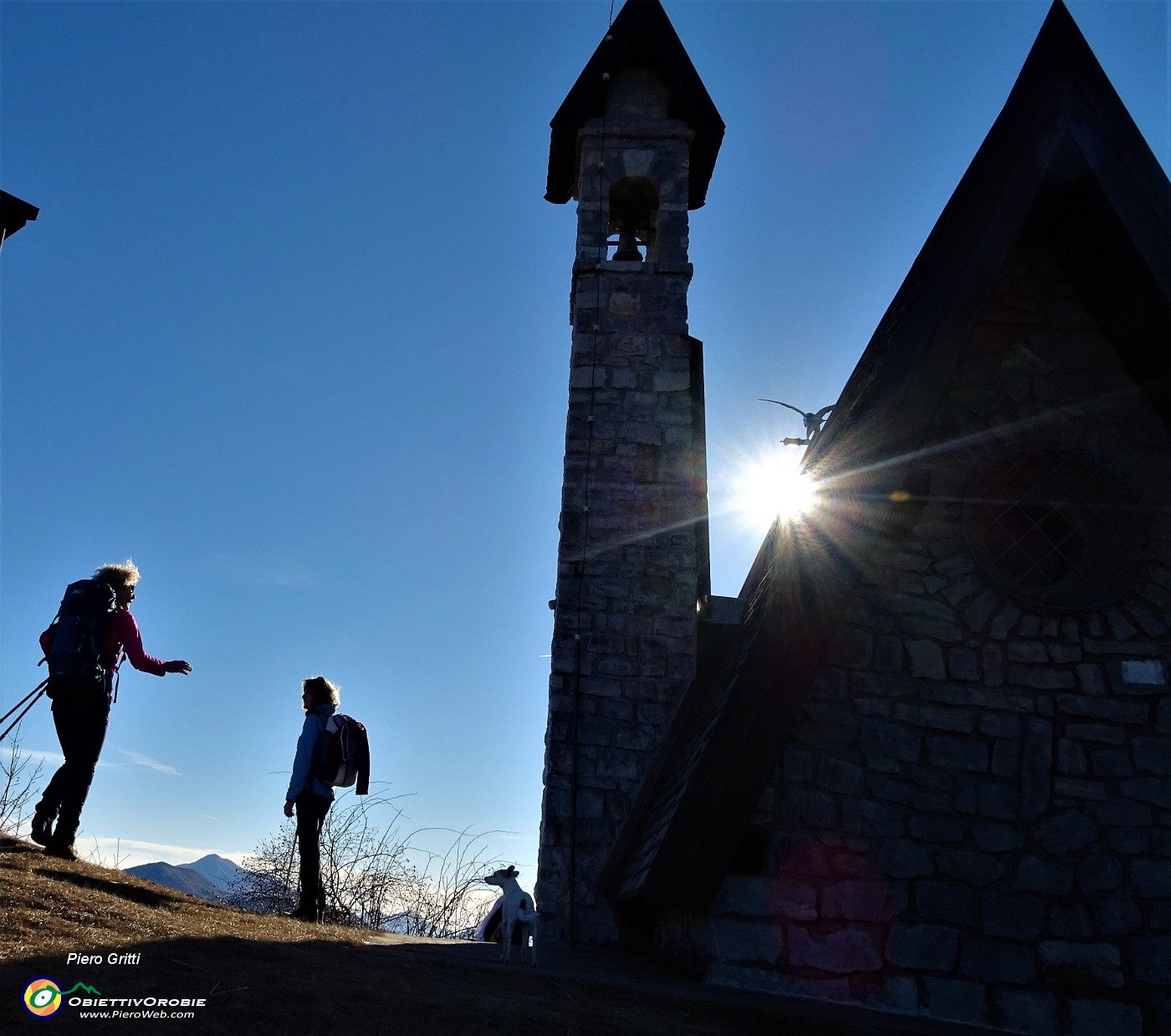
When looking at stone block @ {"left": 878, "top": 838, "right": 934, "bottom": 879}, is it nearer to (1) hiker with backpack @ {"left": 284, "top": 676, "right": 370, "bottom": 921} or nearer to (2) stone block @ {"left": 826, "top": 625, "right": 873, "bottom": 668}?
(2) stone block @ {"left": 826, "top": 625, "right": 873, "bottom": 668}

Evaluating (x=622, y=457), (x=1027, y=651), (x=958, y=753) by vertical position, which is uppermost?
(x=622, y=457)

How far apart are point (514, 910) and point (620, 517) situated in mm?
4244

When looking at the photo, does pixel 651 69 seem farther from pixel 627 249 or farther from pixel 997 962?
pixel 997 962

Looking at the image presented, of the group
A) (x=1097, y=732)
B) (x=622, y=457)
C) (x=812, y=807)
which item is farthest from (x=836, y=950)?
(x=622, y=457)

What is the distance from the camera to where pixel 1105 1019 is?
16.4 ft

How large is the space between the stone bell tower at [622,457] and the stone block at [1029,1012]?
12.4ft

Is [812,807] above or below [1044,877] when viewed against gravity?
above

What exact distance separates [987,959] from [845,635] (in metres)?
1.61

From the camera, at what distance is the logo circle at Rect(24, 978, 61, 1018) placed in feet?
11.7

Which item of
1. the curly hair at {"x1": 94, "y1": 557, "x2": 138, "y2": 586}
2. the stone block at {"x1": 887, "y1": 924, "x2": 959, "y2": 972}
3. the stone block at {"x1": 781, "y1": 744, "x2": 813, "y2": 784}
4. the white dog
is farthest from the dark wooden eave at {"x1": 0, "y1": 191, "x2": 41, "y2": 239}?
the stone block at {"x1": 887, "y1": 924, "x2": 959, "y2": 972}

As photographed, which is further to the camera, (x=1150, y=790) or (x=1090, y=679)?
(x=1090, y=679)

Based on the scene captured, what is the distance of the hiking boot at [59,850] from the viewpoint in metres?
6.67

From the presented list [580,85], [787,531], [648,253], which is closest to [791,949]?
[787,531]

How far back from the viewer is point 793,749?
5.38 metres
